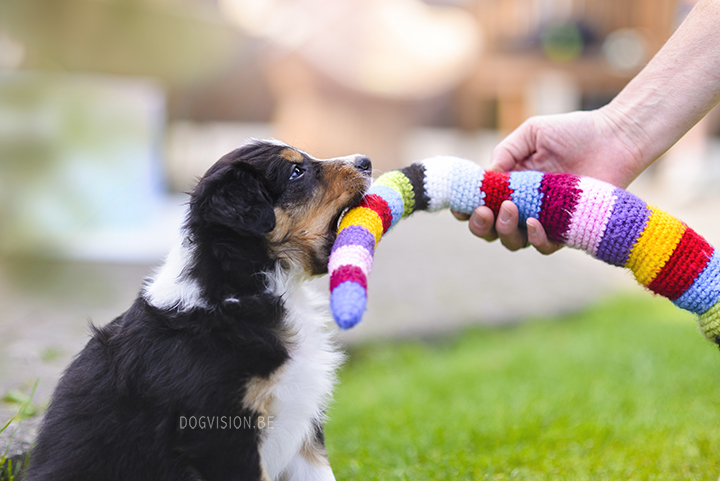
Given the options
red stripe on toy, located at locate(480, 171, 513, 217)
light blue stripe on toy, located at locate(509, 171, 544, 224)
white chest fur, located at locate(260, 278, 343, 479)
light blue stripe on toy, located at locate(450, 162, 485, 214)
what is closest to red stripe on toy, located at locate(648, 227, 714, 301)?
light blue stripe on toy, located at locate(509, 171, 544, 224)

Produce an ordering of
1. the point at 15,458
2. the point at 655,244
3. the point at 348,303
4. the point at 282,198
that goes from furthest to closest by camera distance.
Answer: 1. the point at 15,458
2. the point at 282,198
3. the point at 655,244
4. the point at 348,303

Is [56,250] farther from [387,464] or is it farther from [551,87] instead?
[551,87]

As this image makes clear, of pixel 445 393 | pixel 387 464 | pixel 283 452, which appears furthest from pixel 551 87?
pixel 283 452

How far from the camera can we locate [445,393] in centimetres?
462

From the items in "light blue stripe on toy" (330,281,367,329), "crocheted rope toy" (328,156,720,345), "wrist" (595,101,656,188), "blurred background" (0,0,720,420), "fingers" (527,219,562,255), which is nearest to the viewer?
"light blue stripe on toy" (330,281,367,329)

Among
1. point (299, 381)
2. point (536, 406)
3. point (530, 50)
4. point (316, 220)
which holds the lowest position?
point (536, 406)

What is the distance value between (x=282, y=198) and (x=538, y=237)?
1.10 m

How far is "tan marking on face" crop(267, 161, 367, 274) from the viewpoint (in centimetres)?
250

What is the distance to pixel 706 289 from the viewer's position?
2383 mm

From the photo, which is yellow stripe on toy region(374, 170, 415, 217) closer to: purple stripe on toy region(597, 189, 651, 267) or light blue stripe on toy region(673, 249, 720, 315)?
purple stripe on toy region(597, 189, 651, 267)

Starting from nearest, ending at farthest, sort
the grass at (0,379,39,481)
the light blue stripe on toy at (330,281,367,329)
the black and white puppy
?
1. the light blue stripe on toy at (330,281,367,329)
2. the black and white puppy
3. the grass at (0,379,39,481)

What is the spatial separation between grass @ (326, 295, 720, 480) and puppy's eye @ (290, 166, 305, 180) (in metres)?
1.56

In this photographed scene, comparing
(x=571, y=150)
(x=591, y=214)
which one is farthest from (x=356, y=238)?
(x=571, y=150)

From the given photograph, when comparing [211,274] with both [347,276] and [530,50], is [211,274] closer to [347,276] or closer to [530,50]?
[347,276]
